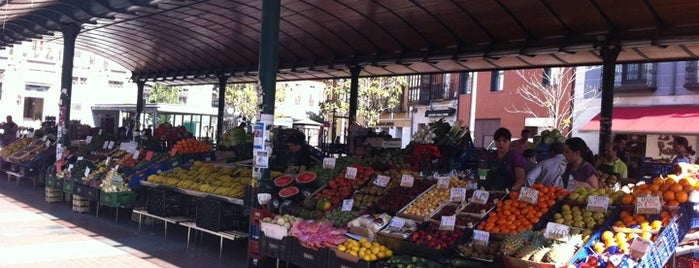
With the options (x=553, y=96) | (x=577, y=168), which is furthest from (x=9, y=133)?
(x=553, y=96)

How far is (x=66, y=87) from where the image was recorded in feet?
44.6

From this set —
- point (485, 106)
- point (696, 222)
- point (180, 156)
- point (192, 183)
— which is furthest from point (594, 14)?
point (485, 106)

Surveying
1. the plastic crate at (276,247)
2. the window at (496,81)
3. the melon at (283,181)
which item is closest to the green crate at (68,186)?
the melon at (283,181)

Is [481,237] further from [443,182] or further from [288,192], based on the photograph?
[288,192]

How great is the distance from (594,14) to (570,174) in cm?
369

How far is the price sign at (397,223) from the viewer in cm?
634

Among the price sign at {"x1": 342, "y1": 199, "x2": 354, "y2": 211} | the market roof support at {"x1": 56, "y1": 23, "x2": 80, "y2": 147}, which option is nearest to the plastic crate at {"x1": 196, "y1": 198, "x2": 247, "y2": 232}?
the price sign at {"x1": 342, "y1": 199, "x2": 354, "y2": 211}

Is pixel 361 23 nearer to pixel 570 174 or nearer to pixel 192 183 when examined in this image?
pixel 192 183

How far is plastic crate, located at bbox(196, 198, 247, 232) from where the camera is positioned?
8383mm

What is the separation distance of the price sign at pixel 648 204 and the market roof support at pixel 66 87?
1191cm

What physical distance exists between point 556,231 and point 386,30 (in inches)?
301

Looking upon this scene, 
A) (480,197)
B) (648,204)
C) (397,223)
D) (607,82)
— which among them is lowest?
(397,223)

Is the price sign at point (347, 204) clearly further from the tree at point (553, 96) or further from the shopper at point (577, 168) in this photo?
the tree at point (553, 96)

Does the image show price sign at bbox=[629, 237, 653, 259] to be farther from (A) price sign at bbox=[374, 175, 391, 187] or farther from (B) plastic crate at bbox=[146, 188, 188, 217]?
(B) plastic crate at bbox=[146, 188, 188, 217]
